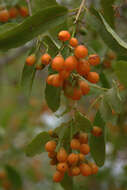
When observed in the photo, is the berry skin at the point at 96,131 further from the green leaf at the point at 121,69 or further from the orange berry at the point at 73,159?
the green leaf at the point at 121,69

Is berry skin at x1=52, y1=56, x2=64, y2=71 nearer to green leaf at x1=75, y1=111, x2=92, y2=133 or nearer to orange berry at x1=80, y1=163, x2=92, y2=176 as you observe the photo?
green leaf at x1=75, y1=111, x2=92, y2=133

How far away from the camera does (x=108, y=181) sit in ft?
12.9

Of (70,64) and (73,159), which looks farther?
(73,159)

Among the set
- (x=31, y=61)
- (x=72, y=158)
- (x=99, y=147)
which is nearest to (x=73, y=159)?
(x=72, y=158)

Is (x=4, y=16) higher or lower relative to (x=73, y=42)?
lower

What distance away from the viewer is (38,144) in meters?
1.52

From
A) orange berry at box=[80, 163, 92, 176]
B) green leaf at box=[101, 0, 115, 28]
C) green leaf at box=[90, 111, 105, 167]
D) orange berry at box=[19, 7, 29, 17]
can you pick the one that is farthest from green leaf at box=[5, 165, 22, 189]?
green leaf at box=[101, 0, 115, 28]

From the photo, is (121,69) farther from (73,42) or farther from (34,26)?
(34,26)

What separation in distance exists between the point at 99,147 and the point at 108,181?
2.55m

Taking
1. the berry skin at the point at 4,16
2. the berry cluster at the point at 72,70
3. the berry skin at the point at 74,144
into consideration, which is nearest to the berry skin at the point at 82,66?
the berry cluster at the point at 72,70

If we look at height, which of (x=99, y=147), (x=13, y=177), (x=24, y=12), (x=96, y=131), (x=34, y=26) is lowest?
(x=13, y=177)

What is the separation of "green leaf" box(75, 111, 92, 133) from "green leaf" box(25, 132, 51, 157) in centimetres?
17

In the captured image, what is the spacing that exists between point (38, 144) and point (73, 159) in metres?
0.25

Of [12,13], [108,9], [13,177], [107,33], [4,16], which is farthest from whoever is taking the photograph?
[13,177]
